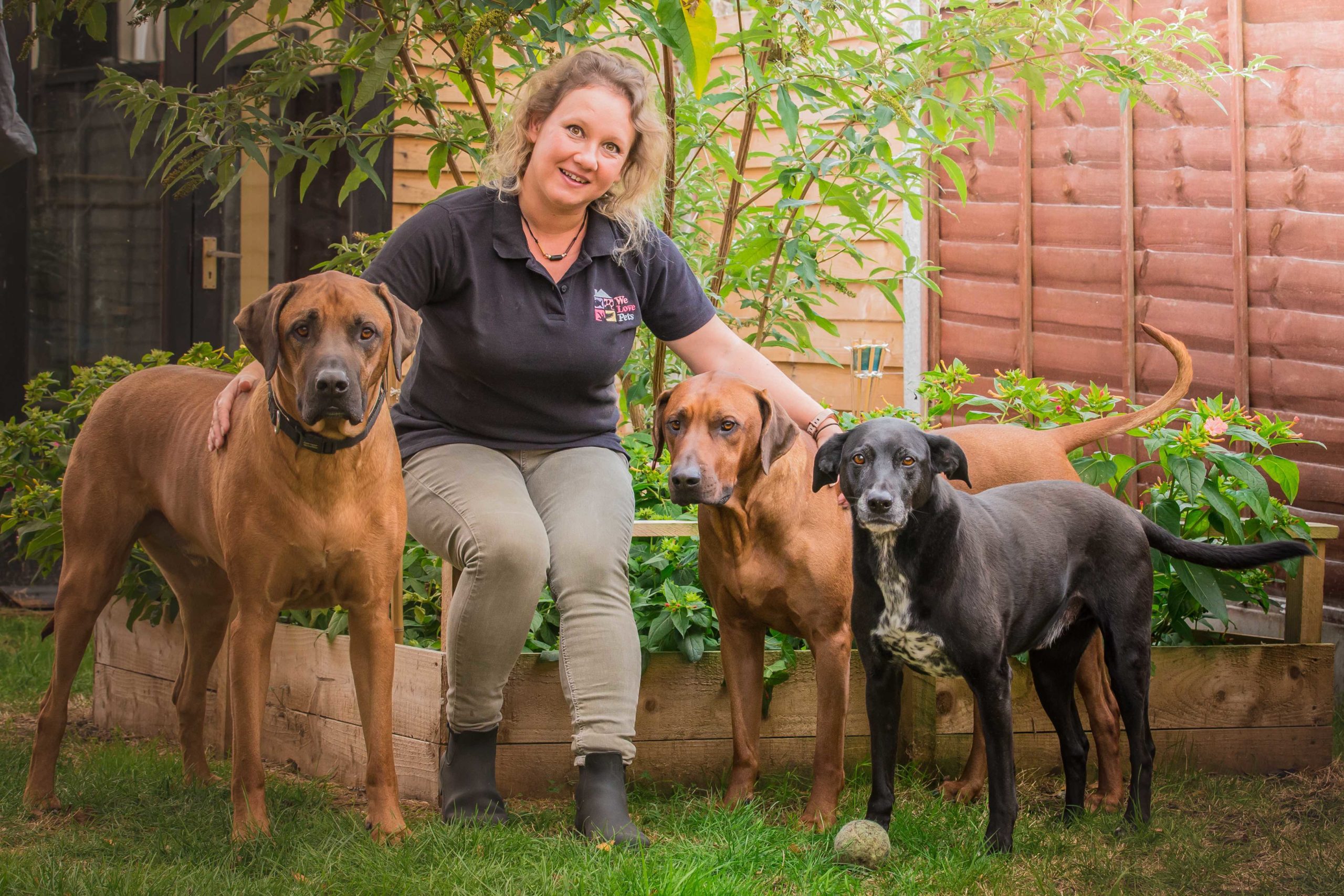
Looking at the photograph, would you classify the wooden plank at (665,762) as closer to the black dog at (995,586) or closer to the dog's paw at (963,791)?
the dog's paw at (963,791)

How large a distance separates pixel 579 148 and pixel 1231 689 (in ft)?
8.33

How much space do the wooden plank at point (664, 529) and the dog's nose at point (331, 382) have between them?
3.58 ft

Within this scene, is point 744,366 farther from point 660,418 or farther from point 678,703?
point 678,703

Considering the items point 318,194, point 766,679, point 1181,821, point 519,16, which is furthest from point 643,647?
point 318,194

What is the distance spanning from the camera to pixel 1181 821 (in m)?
3.18

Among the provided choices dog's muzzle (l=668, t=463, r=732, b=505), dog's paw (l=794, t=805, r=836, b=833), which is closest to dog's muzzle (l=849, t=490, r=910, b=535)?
dog's muzzle (l=668, t=463, r=732, b=505)

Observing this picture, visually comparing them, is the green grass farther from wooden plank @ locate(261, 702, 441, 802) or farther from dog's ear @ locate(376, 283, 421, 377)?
dog's ear @ locate(376, 283, 421, 377)

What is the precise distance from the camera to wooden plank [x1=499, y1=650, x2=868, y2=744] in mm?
3436

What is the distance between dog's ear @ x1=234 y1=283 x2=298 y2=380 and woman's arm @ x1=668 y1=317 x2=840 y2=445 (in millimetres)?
1196

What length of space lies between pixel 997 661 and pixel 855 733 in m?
0.86

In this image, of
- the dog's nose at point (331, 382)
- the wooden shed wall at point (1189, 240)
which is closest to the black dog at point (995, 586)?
the dog's nose at point (331, 382)

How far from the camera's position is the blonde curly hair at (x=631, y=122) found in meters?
3.40

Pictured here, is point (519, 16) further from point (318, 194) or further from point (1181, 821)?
point (318, 194)

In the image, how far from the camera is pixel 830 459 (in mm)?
2988
